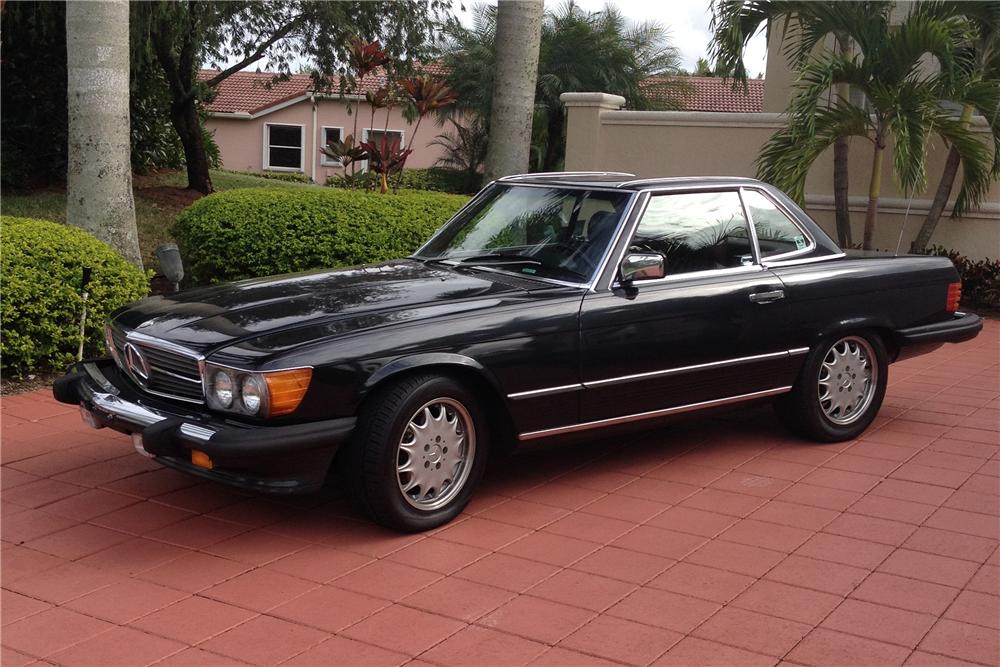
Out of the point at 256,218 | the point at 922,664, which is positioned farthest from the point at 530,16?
the point at 922,664

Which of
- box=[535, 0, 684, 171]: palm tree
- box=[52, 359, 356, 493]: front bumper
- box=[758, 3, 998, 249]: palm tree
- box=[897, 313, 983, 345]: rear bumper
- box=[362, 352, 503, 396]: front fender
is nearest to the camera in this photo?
box=[52, 359, 356, 493]: front bumper

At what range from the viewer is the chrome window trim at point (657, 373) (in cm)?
528

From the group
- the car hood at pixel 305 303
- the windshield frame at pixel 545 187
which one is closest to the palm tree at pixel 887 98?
the windshield frame at pixel 545 187

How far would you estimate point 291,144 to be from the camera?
140 ft

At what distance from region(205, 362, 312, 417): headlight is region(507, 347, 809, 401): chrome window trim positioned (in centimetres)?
106

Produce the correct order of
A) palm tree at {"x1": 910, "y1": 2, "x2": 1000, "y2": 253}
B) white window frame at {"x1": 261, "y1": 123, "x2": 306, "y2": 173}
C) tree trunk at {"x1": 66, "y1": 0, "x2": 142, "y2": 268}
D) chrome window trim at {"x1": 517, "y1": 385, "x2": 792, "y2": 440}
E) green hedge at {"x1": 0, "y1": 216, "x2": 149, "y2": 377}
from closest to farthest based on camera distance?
chrome window trim at {"x1": 517, "y1": 385, "x2": 792, "y2": 440}, green hedge at {"x1": 0, "y1": 216, "x2": 149, "y2": 377}, tree trunk at {"x1": 66, "y1": 0, "x2": 142, "y2": 268}, palm tree at {"x1": 910, "y1": 2, "x2": 1000, "y2": 253}, white window frame at {"x1": 261, "y1": 123, "x2": 306, "y2": 173}

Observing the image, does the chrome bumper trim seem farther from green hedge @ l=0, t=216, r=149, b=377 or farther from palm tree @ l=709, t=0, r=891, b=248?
palm tree @ l=709, t=0, r=891, b=248

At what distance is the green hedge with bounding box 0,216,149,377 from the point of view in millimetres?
7512

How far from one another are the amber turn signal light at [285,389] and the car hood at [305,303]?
196 millimetres

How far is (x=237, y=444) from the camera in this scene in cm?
449

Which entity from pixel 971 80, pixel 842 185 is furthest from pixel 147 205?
pixel 971 80

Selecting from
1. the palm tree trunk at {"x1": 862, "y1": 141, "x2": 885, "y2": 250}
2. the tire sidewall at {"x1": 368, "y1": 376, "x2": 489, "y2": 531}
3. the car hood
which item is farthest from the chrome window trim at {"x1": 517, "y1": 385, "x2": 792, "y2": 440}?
the palm tree trunk at {"x1": 862, "y1": 141, "x2": 885, "y2": 250}

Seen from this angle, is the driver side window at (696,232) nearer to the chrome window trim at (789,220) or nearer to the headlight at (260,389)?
the chrome window trim at (789,220)

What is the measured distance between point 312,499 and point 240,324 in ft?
3.46
